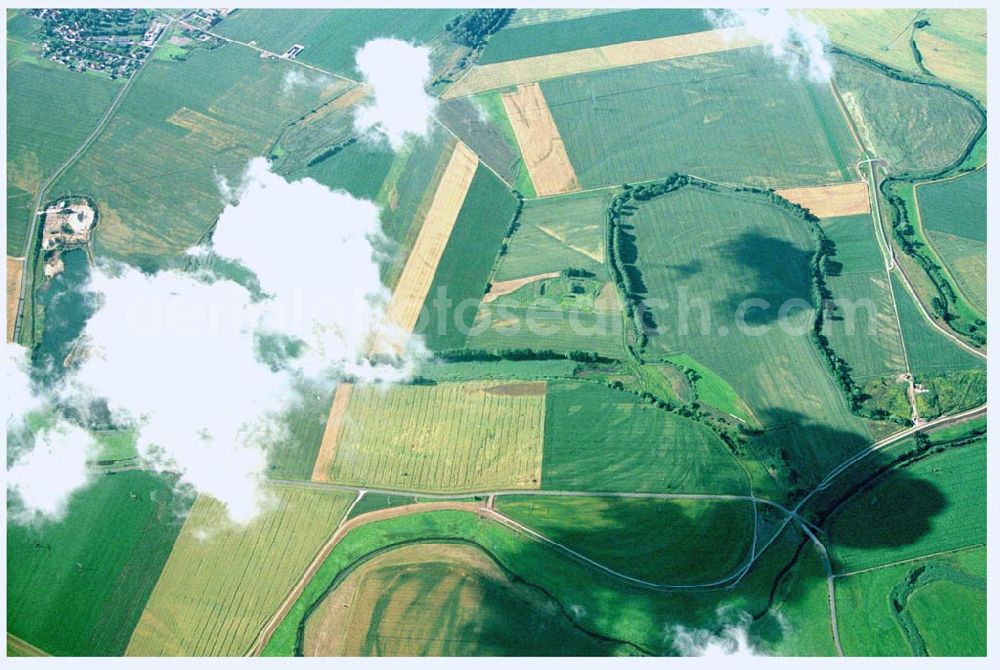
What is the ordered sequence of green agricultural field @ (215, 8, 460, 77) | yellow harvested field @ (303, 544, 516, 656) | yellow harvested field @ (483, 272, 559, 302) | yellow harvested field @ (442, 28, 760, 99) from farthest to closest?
1. green agricultural field @ (215, 8, 460, 77)
2. yellow harvested field @ (442, 28, 760, 99)
3. yellow harvested field @ (483, 272, 559, 302)
4. yellow harvested field @ (303, 544, 516, 656)

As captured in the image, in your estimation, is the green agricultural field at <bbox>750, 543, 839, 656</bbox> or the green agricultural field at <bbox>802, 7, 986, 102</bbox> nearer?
the green agricultural field at <bbox>750, 543, 839, 656</bbox>

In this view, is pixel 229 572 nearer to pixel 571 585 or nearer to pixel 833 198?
pixel 571 585

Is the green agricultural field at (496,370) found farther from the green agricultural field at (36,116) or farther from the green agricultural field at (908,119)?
the green agricultural field at (36,116)

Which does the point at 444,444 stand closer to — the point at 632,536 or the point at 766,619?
the point at 632,536

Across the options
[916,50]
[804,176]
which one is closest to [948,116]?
[916,50]

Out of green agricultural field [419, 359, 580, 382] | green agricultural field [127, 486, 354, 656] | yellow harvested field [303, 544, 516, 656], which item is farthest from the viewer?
green agricultural field [419, 359, 580, 382]

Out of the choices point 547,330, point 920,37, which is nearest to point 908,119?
point 920,37

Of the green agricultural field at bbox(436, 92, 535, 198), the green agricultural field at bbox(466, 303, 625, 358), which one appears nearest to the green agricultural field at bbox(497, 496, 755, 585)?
the green agricultural field at bbox(466, 303, 625, 358)

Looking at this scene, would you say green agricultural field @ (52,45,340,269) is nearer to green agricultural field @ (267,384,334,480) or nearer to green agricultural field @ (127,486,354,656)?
green agricultural field @ (267,384,334,480)
